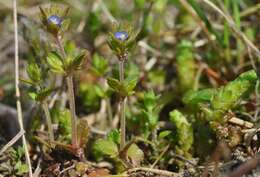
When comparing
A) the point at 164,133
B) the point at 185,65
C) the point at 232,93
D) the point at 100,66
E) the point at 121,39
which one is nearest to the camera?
the point at 121,39

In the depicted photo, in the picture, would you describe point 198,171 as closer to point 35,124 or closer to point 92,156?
point 92,156

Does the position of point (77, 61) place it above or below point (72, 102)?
above

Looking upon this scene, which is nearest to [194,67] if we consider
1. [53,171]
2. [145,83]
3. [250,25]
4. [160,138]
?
[145,83]

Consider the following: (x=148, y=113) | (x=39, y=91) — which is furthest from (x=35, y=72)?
(x=148, y=113)

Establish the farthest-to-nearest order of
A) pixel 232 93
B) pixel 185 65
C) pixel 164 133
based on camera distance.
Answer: pixel 185 65 < pixel 164 133 < pixel 232 93

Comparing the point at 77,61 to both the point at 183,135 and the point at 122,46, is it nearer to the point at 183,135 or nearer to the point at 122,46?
the point at 122,46

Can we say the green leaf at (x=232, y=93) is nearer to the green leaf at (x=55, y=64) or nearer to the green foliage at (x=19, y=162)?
the green leaf at (x=55, y=64)

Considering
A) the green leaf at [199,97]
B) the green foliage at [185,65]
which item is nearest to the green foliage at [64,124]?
the green leaf at [199,97]

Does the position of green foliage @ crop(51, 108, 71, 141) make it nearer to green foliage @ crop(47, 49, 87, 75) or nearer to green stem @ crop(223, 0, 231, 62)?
green foliage @ crop(47, 49, 87, 75)

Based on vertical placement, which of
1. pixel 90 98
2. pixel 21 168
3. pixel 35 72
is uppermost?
pixel 35 72
